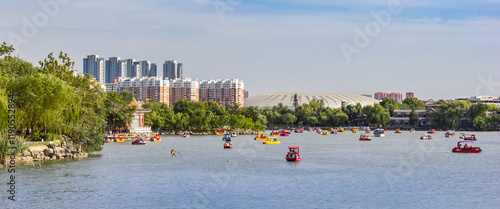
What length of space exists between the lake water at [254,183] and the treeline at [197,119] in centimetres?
5048

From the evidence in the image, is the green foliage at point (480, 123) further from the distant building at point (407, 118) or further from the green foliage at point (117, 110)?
the green foliage at point (117, 110)

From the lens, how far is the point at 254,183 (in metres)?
28.5

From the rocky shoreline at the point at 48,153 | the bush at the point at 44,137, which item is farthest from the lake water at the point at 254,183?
the bush at the point at 44,137

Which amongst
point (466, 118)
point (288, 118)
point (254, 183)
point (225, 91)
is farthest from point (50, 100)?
point (225, 91)

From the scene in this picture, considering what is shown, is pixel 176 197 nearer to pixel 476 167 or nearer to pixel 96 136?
pixel 96 136

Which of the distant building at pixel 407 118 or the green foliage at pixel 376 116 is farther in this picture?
the distant building at pixel 407 118

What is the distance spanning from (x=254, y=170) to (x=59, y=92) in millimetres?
12512

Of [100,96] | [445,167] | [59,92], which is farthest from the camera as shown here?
[100,96]

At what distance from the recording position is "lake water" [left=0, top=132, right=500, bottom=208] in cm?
2309

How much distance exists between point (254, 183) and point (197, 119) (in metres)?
64.7

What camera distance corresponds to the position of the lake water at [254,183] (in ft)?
75.8

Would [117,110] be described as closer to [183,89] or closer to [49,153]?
[49,153]

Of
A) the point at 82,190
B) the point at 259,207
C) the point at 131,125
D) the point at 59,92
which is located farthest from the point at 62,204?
the point at 131,125

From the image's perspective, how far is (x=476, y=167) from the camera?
37594 mm
